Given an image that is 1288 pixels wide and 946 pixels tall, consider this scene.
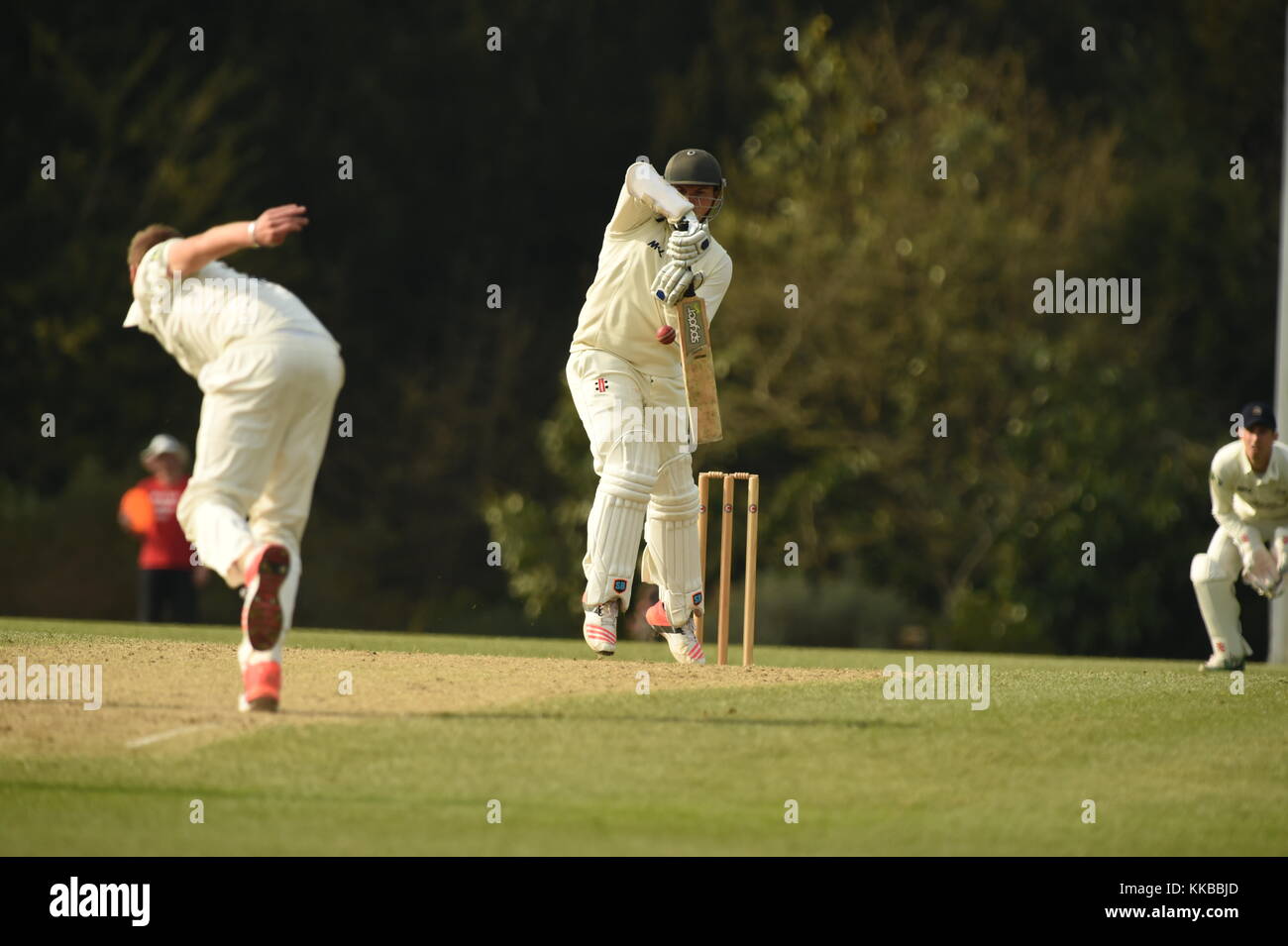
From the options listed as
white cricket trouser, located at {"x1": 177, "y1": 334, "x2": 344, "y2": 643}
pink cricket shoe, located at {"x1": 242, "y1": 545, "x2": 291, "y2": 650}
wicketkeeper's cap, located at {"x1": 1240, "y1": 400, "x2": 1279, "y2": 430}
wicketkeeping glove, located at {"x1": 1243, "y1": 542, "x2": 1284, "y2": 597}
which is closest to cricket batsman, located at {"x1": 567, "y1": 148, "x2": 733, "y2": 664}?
white cricket trouser, located at {"x1": 177, "y1": 334, "x2": 344, "y2": 643}

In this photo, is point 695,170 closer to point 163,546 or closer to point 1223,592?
point 1223,592

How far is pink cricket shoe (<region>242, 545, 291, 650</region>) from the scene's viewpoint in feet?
23.5

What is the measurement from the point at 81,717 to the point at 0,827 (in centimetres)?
130

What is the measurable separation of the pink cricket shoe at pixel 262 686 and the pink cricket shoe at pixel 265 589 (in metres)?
0.19

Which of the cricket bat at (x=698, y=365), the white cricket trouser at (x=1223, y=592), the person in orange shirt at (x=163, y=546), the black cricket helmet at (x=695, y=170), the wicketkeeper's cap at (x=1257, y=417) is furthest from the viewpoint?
the person in orange shirt at (x=163, y=546)

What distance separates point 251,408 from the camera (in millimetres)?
7270

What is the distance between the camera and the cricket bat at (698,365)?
30.4 ft

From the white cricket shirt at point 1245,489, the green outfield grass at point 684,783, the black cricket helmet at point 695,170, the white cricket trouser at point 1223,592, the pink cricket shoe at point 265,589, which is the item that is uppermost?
the black cricket helmet at point 695,170

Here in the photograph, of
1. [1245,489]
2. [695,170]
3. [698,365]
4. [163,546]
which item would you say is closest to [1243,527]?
[1245,489]

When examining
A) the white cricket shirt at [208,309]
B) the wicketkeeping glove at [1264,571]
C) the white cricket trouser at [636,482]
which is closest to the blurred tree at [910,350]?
the wicketkeeping glove at [1264,571]

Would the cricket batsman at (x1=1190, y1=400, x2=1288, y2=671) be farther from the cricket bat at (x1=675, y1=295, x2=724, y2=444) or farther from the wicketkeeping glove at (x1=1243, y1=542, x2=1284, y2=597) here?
the cricket bat at (x1=675, y1=295, x2=724, y2=444)

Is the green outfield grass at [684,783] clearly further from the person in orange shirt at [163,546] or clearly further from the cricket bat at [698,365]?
the person in orange shirt at [163,546]

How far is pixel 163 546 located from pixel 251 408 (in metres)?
7.61

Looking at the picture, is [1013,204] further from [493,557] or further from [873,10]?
[493,557]
